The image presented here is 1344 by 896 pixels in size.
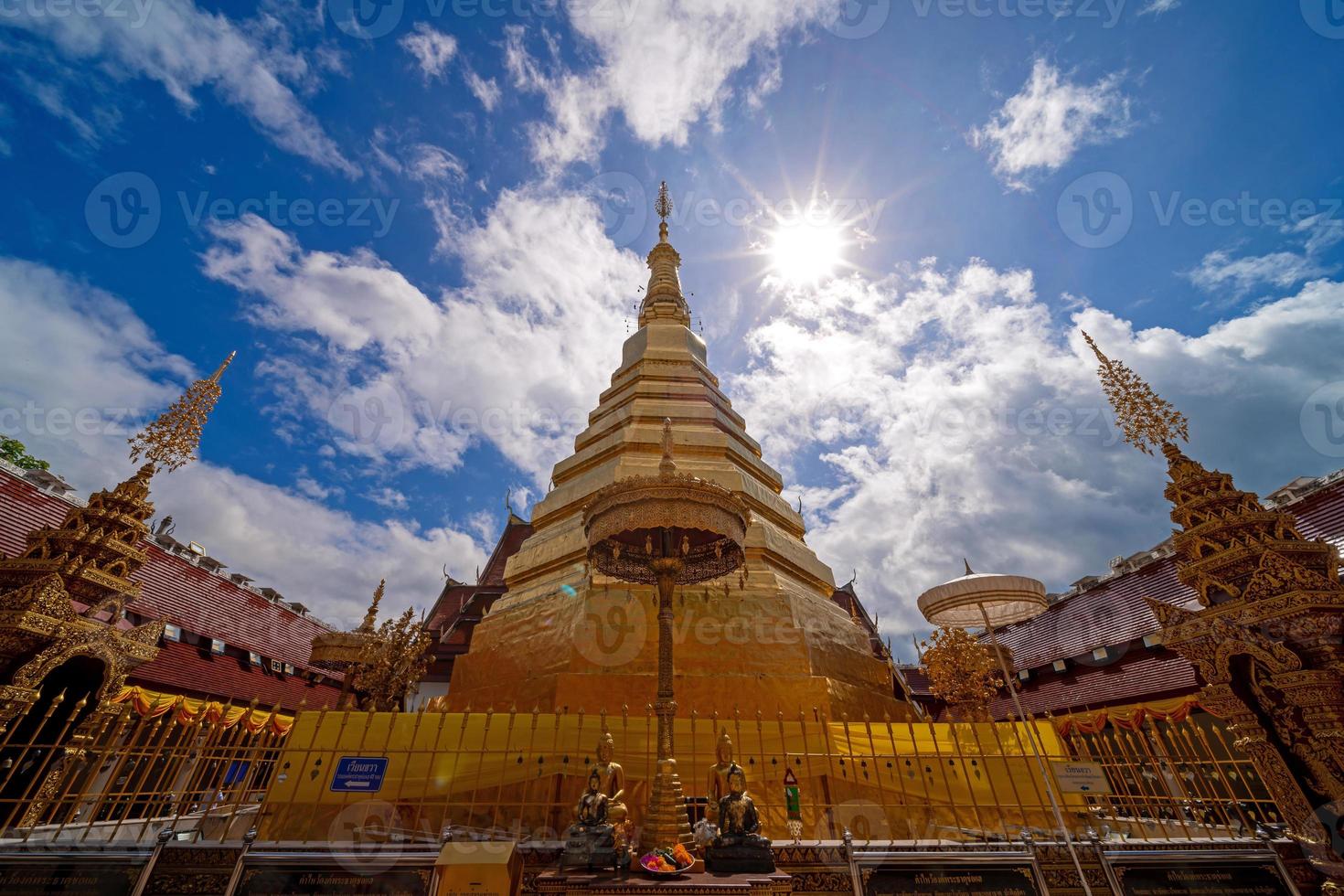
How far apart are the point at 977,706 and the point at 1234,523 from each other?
6193 mm

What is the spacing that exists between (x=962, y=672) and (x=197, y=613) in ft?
63.4

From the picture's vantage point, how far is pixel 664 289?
22781 millimetres

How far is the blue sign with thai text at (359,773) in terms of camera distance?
6145mm

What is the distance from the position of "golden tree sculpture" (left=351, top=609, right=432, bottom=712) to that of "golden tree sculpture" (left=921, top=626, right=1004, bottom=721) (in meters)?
12.3

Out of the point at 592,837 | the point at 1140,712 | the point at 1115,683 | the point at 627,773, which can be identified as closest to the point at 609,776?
the point at 592,837

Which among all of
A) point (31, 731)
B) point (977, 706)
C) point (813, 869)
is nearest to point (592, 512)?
point (813, 869)

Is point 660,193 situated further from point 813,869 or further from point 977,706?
point 813,869

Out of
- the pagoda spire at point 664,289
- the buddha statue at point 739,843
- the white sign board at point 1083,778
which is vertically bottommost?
the buddha statue at point 739,843

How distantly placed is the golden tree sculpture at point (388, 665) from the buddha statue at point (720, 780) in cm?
1031

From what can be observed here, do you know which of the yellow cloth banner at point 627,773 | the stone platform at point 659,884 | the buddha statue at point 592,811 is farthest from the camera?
the yellow cloth banner at point 627,773

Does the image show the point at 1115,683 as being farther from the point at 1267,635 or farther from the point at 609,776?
the point at 609,776

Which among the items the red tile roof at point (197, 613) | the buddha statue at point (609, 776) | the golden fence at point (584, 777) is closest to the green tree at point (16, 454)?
the red tile roof at point (197, 613)

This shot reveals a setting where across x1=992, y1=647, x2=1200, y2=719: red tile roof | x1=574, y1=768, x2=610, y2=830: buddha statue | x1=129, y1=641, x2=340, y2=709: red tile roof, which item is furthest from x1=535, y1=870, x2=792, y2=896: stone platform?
x1=129, y1=641, x2=340, y2=709: red tile roof

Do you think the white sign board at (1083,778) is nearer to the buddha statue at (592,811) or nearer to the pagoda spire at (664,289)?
the buddha statue at (592,811)
